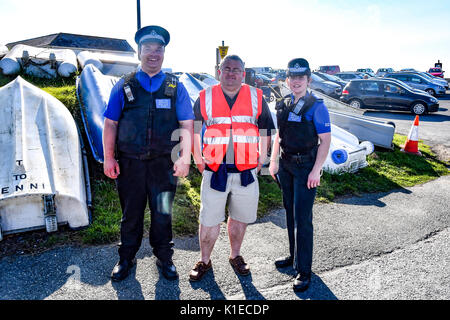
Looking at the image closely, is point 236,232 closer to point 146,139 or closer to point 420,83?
point 146,139

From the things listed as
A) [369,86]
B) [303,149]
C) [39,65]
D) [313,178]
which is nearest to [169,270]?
[313,178]

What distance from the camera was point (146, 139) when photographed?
2.76 meters

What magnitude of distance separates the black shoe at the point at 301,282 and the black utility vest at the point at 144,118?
1.72 metres

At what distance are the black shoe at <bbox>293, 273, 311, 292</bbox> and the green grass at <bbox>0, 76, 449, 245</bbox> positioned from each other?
1.48 m

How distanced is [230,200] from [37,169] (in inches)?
91.8

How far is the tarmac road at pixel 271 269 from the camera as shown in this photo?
2746 millimetres

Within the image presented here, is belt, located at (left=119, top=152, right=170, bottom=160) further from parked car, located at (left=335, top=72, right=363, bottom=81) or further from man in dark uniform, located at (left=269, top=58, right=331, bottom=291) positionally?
parked car, located at (left=335, top=72, right=363, bottom=81)

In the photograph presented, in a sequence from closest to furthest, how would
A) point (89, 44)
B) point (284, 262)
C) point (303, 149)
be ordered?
point (303, 149), point (284, 262), point (89, 44)

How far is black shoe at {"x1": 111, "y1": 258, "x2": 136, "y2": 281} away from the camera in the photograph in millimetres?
2855

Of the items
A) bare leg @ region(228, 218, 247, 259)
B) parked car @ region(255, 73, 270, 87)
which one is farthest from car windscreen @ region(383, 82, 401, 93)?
bare leg @ region(228, 218, 247, 259)

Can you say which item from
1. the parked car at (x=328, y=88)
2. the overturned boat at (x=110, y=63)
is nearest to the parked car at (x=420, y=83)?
the parked car at (x=328, y=88)

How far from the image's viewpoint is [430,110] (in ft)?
48.1

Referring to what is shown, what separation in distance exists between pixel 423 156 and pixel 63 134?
7990 millimetres

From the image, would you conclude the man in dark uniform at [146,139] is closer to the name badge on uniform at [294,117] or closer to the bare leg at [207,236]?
the bare leg at [207,236]
